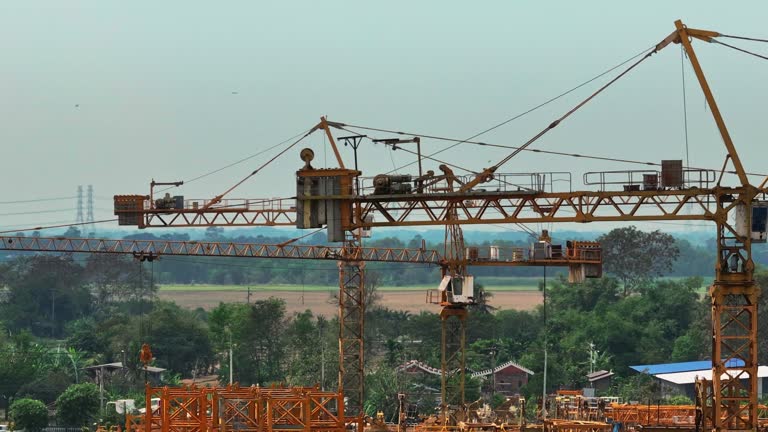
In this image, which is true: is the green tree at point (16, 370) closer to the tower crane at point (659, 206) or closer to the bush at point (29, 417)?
the bush at point (29, 417)

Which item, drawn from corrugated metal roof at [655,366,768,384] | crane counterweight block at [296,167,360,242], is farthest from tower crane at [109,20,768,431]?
corrugated metal roof at [655,366,768,384]

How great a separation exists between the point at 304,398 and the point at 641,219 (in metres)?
25.1

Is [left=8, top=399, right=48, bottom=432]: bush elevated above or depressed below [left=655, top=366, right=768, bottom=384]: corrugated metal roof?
below

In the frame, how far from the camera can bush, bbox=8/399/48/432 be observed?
156 m

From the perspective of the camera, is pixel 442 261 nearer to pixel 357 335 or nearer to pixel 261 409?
pixel 357 335

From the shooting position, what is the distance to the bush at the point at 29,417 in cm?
15612

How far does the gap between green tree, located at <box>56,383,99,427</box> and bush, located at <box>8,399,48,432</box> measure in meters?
2.66

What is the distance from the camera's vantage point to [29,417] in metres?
156

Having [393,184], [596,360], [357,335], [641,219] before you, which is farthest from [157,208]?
[596,360]

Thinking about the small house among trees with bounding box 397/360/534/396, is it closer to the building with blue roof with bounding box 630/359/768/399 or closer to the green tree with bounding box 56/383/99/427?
the building with blue roof with bounding box 630/359/768/399

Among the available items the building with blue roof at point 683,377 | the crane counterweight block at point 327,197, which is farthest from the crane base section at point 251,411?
the building with blue roof at point 683,377

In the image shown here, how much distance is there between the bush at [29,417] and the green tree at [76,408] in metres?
2.66

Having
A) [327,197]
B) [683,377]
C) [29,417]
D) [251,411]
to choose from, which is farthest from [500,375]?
[251,411]

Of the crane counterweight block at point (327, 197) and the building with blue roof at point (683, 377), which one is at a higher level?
the crane counterweight block at point (327, 197)
